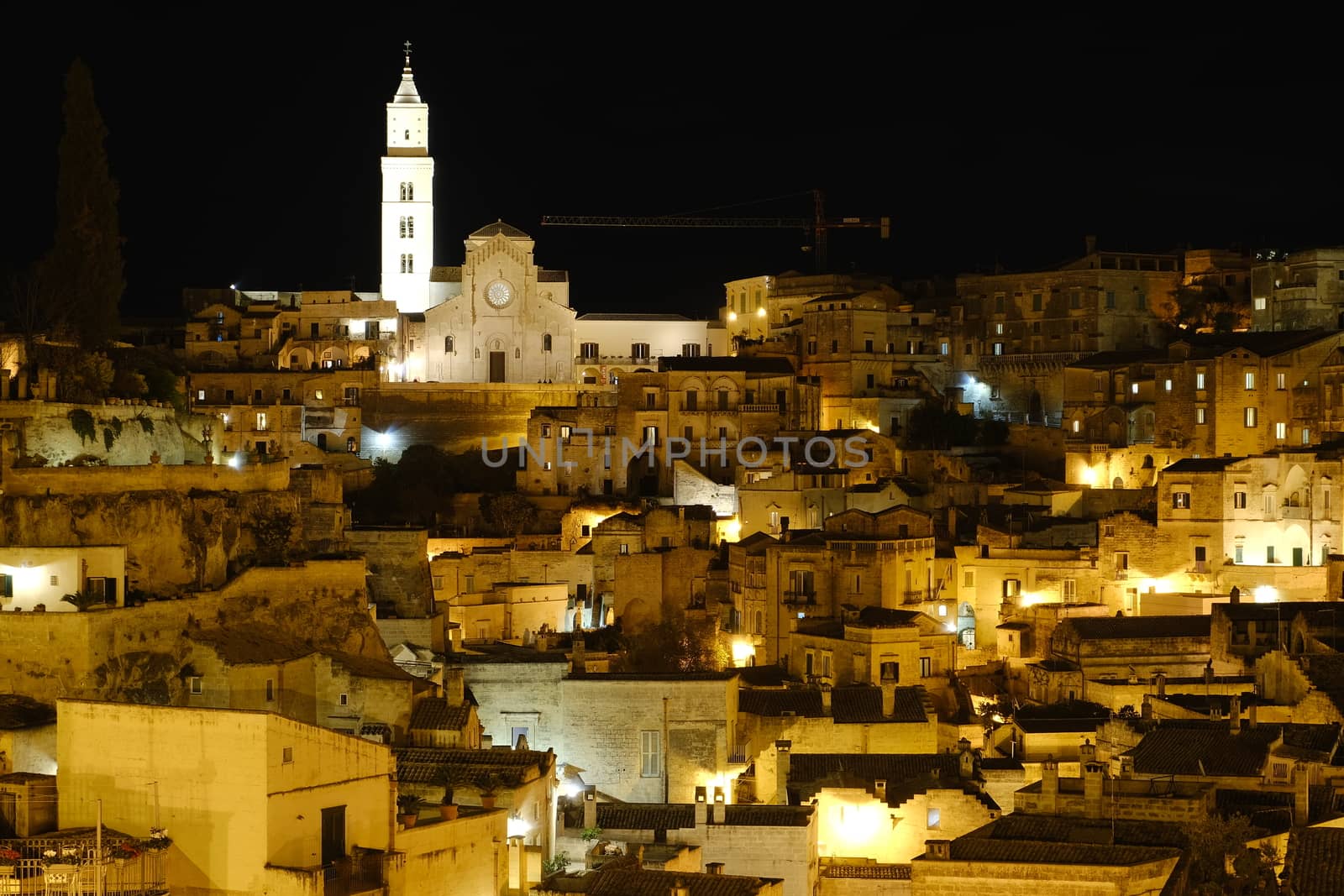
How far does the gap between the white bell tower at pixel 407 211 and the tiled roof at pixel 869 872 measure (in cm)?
5071

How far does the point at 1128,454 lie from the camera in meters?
56.0

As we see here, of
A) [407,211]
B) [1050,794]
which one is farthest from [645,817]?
[407,211]

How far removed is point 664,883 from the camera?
977 inches

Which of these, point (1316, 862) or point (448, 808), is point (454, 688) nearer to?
point (448, 808)

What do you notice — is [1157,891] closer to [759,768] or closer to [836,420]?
[759,768]

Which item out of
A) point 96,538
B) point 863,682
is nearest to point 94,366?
point 96,538

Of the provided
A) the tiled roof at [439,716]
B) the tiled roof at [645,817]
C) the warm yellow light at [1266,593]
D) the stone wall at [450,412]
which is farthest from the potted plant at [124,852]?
the stone wall at [450,412]

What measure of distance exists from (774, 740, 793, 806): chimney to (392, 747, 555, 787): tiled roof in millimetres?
4330

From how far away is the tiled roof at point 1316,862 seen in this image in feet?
71.7

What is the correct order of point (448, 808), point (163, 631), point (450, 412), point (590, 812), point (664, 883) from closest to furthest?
1. point (664, 883)
2. point (448, 808)
3. point (590, 812)
4. point (163, 631)
5. point (450, 412)

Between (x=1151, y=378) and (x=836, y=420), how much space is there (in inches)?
Answer: 424

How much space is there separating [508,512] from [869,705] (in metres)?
23.0

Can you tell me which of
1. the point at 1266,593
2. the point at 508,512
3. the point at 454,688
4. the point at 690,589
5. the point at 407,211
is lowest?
the point at 454,688

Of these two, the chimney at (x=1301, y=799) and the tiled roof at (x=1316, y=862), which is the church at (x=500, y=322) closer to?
the chimney at (x=1301, y=799)
